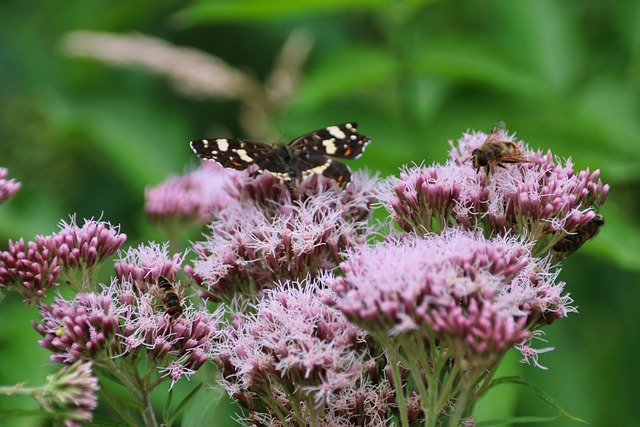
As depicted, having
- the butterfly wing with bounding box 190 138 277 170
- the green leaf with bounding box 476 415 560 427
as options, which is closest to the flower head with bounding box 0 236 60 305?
the butterfly wing with bounding box 190 138 277 170

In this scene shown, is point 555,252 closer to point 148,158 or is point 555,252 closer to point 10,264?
point 10,264

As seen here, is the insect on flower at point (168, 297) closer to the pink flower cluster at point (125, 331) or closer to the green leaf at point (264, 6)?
the pink flower cluster at point (125, 331)

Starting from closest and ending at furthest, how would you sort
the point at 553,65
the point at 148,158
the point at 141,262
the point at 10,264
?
the point at 10,264 < the point at 141,262 < the point at 553,65 < the point at 148,158

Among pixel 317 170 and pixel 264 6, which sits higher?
pixel 264 6

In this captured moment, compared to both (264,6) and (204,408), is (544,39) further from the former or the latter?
(204,408)

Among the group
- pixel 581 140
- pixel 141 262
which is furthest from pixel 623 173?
pixel 141 262

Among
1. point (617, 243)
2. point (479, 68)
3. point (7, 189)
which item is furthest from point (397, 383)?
point (479, 68)

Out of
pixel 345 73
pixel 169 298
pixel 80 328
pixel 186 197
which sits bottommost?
pixel 80 328

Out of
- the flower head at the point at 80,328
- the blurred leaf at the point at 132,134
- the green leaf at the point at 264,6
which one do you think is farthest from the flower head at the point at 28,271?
the blurred leaf at the point at 132,134
